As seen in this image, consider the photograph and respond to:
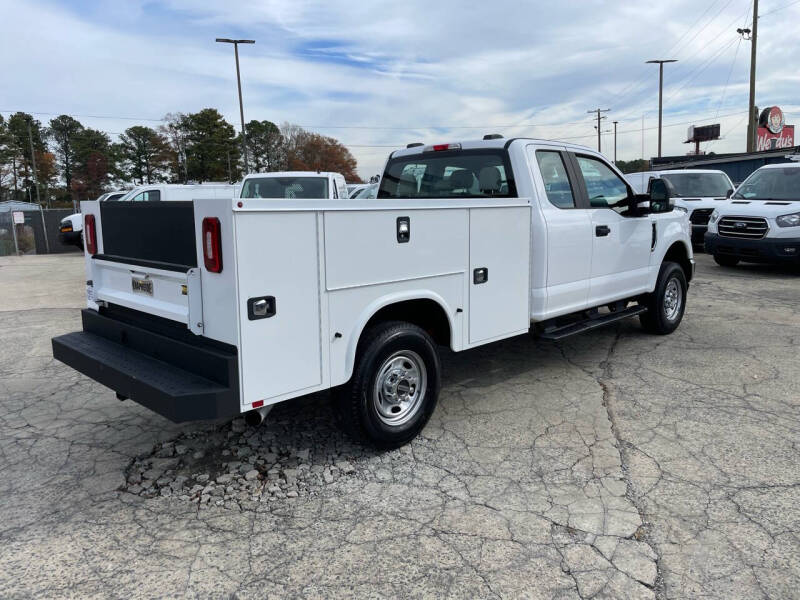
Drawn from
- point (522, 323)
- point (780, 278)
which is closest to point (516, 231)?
point (522, 323)

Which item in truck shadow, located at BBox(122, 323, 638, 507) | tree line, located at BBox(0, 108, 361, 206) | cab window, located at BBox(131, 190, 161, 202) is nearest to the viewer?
truck shadow, located at BBox(122, 323, 638, 507)

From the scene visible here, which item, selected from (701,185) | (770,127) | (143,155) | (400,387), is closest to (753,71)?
(770,127)

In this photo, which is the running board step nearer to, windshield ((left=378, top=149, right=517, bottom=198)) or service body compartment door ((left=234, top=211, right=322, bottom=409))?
windshield ((left=378, top=149, right=517, bottom=198))

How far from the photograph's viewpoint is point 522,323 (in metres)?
4.97

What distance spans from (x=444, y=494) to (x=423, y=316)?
50.6 inches

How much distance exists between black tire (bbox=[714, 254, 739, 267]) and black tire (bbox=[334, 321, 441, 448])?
1080 cm

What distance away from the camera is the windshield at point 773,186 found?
12507 mm

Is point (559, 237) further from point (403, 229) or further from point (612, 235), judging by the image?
point (403, 229)

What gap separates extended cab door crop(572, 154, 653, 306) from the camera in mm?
5723

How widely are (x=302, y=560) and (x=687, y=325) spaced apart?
6342 millimetres

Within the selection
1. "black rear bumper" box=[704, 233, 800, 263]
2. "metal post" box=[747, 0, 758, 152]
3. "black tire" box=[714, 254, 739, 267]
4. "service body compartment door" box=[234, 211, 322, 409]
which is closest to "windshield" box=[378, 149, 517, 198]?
"service body compartment door" box=[234, 211, 322, 409]

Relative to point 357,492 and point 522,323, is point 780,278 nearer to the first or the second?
point 522,323

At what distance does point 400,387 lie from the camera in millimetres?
4184

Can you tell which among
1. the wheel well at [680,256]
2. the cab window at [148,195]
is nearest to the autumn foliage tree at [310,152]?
the cab window at [148,195]
